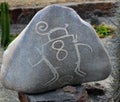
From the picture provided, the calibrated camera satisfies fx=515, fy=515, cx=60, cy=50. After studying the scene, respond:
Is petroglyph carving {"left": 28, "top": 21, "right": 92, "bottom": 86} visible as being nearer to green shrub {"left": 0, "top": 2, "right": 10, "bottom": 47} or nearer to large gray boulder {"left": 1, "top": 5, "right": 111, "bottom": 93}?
large gray boulder {"left": 1, "top": 5, "right": 111, "bottom": 93}

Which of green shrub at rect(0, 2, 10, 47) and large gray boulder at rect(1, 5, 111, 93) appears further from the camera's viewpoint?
green shrub at rect(0, 2, 10, 47)

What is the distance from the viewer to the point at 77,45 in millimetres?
4195

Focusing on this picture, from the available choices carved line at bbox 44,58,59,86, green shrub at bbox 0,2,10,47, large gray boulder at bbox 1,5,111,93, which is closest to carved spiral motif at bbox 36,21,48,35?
large gray boulder at bbox 1,5,111,93

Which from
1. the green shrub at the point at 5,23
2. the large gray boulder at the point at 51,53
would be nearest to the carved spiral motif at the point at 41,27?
the large gray boulder at the point at 51,53

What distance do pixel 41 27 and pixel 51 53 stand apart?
23 cm

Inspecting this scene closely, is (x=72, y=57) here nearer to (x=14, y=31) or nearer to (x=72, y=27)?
(x=72, y=27)

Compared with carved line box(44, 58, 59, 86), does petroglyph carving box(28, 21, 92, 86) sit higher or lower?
higher

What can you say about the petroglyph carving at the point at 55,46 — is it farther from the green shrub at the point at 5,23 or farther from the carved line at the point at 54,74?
the green shrub at the point at 5,23

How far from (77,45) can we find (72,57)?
0.11 meters

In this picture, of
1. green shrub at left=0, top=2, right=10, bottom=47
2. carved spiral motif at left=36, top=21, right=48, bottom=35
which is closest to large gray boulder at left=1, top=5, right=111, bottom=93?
carved spiral motif at left=36, top=21, right=48, bottom=35

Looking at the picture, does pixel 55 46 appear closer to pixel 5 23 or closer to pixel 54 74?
pixel 54 74

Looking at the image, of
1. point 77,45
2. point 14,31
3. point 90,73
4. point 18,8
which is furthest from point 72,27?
point 18,8

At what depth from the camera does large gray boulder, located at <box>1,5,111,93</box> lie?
4.15 m

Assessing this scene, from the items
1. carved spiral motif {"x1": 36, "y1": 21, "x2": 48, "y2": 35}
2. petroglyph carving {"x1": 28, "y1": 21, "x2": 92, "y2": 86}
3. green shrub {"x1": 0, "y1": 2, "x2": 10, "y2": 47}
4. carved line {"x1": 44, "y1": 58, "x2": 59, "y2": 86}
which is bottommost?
green shrub {"x1": 0, "y1": 2, "x2": 10, "y2": 47}
